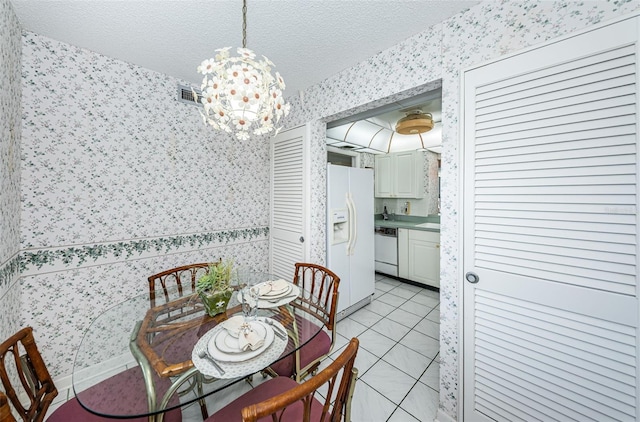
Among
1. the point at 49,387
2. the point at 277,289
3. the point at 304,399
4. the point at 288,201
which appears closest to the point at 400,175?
the point at 288,201

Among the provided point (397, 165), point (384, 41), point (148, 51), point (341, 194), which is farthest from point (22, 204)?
point (397, 165)

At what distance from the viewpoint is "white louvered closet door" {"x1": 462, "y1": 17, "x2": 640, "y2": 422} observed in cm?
102

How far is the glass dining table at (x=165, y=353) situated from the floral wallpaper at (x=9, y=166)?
2.09 feet

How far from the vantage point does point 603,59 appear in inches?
41.4

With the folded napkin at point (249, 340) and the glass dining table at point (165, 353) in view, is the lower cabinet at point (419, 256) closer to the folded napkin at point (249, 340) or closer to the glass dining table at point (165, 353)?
the glass dining table at point (165, 353)

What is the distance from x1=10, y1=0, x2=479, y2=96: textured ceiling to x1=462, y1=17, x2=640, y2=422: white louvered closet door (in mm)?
699

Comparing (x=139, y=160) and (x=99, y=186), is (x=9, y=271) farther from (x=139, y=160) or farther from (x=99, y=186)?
(x=139, y=160)

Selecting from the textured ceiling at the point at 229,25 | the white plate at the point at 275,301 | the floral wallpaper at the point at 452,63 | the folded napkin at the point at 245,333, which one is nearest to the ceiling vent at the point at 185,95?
the textured ceiling at the point at 229,25

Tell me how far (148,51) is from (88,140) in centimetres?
88

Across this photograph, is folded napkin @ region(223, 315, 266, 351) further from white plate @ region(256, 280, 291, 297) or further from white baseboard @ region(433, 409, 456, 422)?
white baseboard @ region(433, 409, 456, 422)

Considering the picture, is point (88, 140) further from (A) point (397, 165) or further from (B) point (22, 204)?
(A) point (397, 165)

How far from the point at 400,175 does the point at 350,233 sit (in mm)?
1975

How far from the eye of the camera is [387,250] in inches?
159

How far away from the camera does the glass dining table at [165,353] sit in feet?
3.12
